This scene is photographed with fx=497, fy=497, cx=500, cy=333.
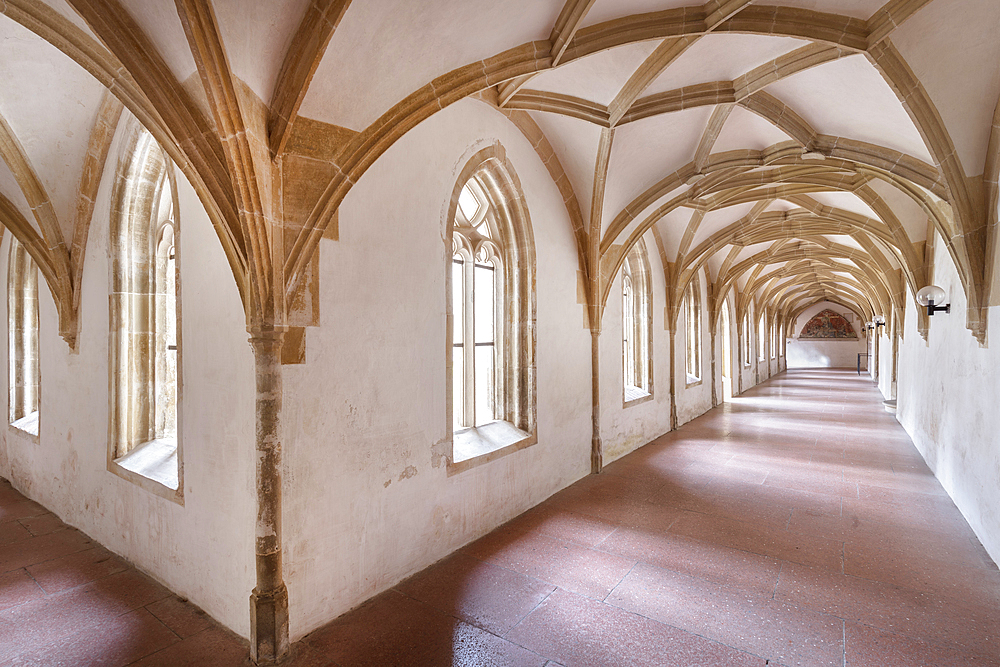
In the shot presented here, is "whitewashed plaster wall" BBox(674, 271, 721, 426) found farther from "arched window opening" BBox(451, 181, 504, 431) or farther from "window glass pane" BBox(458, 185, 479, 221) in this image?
"window glass pane" BBox(458, 185, 479, 221)

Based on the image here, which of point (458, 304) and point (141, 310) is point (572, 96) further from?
point (141, 310)

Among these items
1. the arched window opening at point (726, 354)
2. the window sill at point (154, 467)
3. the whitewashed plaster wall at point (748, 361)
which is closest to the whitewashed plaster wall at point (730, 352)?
the arched window opening at point (726, 354)

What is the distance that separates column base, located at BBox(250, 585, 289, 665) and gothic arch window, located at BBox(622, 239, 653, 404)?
659cm

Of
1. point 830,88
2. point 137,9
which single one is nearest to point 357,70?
point 137,9

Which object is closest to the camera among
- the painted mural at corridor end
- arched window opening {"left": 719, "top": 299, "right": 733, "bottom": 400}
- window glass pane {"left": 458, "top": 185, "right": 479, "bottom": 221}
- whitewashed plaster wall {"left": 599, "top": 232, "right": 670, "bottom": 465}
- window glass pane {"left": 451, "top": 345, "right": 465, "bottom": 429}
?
window glass pane {"left": 451, "top": 345, "right": 465, "bottom": 429}

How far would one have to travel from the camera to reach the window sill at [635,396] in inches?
285

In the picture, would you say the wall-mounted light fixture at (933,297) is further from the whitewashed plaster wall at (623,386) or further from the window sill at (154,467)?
the window sill at (154,467)

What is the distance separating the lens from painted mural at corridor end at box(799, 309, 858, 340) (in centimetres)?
2777

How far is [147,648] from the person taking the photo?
2695 mm

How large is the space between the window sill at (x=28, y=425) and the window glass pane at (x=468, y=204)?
498cm

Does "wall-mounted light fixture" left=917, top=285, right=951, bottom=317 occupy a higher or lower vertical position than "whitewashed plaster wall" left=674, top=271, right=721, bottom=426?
higher

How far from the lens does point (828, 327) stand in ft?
92.2

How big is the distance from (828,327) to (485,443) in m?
30.2

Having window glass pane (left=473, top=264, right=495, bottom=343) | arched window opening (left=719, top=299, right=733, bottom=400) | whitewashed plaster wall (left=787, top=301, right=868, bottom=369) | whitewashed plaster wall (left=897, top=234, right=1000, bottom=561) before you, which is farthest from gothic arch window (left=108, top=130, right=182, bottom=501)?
whitewashed plaster wall (left=787, top=301, right=868, bottom=369)
